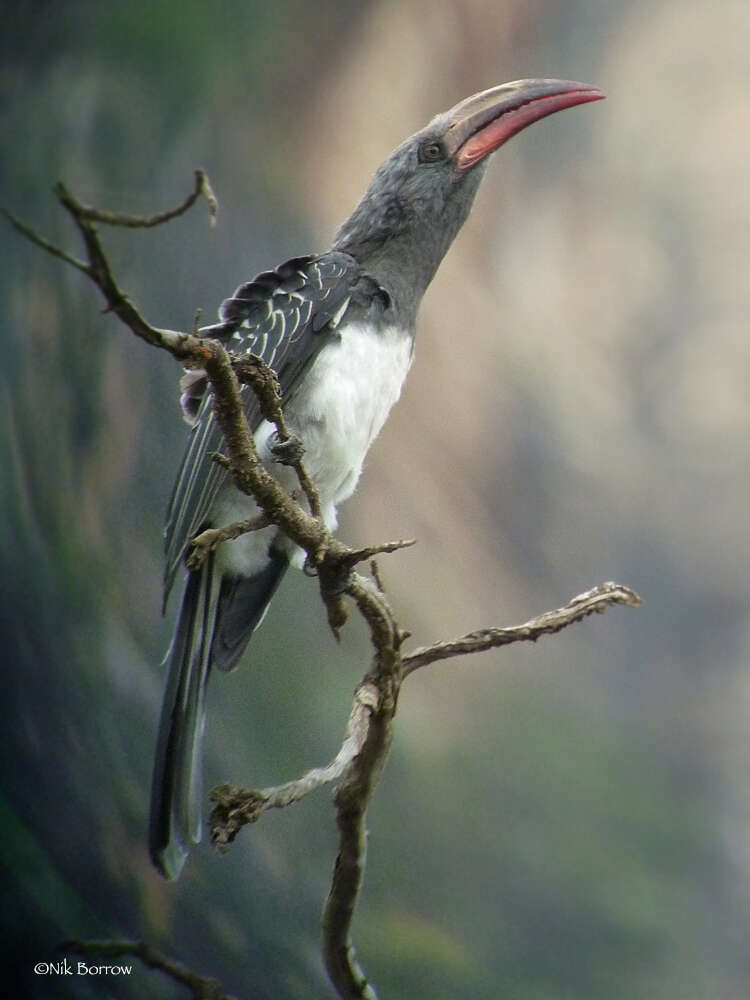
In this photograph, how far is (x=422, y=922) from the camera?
1475 millimetres

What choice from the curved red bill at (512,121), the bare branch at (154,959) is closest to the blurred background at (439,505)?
the bare branch at (154,959)

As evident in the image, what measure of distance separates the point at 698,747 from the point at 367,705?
24.0 inches

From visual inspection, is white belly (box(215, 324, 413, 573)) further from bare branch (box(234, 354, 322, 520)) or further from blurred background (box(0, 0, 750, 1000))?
bare branch (box(234, 354, 322, 520))

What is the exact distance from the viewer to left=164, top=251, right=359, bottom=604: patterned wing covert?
133 centimetres

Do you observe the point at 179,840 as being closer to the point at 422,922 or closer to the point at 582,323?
the point at 422,922

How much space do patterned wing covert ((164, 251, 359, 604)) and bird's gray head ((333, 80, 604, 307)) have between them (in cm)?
12

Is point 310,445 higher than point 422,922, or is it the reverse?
point 310,445

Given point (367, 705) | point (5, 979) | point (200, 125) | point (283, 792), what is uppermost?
point (200, 125)

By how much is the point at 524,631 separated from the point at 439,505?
0.48 metres

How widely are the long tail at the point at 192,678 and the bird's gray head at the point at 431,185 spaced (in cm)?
41

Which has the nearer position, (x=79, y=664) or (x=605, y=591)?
(x=605, y=591)

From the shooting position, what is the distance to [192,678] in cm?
134

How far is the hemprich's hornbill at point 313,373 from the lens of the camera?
1320mm

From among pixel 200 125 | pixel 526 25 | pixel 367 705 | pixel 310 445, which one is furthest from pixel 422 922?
pixel 526 25
